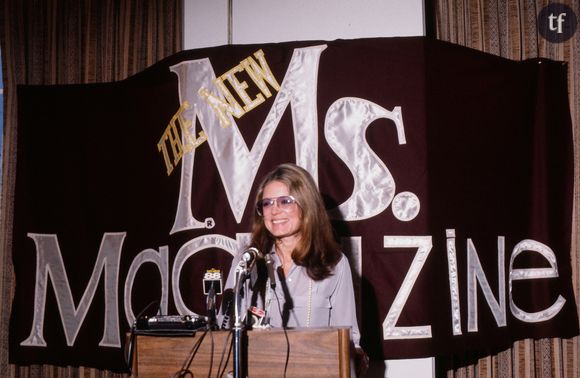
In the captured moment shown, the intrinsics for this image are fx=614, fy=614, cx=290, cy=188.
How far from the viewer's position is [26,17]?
411cm

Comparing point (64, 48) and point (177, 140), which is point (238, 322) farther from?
point (64, 48)

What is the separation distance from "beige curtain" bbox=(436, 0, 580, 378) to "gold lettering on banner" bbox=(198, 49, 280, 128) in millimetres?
1106

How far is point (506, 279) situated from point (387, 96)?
3.70 feet

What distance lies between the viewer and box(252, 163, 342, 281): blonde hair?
8.50 ft

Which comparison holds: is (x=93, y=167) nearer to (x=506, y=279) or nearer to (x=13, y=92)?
(x=13, y=92)

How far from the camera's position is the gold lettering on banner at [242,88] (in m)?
3.23

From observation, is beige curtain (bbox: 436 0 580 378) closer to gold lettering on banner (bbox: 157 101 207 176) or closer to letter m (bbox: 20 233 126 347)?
gold lettering on banner (bbox: 157 101 207 176)

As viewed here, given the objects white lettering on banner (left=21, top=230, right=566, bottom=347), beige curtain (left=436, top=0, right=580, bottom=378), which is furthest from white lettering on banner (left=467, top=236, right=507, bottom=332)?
beige curtain (left=436, top=0, right=580, bottom=378)

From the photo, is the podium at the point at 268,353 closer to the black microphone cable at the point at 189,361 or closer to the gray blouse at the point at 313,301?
the black microphone cable at the point at 189,361

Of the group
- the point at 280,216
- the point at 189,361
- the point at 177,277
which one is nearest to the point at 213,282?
the point at 189,361

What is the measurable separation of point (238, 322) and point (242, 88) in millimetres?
1728

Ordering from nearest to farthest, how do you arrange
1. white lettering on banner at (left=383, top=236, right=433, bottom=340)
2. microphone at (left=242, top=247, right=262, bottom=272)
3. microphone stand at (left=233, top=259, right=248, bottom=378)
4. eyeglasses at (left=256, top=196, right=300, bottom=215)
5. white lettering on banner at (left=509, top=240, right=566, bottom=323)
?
microphone stand at (left=233, top=259, right=248, bottom=378)
microphone at (left=242, top=247, right=262, bottom=272)
eyeglasses at (left=256, top=196, right=300, bottom=215)
white lettering on banner at (left=383, top=236, right=433, bottom=340)
white lettering on banner at (left=509, top=240, right=566, bottom=323)

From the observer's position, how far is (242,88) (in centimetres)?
325

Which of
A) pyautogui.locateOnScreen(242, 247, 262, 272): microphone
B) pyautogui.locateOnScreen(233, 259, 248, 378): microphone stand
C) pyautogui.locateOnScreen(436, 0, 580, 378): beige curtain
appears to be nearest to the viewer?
pyautogui.locateOnScreen(233, 259, 248, 378): microphone stand
